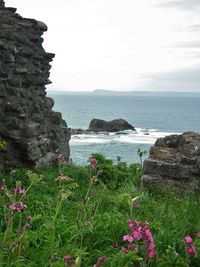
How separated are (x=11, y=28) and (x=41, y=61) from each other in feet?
8.43

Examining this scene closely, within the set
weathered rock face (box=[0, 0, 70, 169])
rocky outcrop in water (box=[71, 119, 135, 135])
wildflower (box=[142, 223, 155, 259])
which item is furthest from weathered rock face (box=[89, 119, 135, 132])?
wildflower (box=[142, 223, 155, 259])

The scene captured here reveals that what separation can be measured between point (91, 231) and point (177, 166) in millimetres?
6044

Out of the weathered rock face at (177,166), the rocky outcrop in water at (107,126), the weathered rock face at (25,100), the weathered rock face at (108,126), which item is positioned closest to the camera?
the weathered rock face at (177,166)

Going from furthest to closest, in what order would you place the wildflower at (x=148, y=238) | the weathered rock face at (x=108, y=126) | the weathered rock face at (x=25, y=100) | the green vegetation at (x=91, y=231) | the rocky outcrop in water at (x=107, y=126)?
the weathered rock face at (x=108, y=126), the rocky outcrop in water at (x=107, y=126), the weathered rock face at (x=25, y=100), the green vegetation at (x=91, y=231), the wildflower at (x=148, y=238)

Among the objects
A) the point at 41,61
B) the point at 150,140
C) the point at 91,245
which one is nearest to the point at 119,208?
the point at 91,245

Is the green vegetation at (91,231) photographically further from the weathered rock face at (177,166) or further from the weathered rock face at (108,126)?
the weathered rock face at (108,126)

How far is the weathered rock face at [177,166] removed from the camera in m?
11.8

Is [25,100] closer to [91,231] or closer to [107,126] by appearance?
[91,231]

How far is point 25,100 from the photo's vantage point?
14.9 m

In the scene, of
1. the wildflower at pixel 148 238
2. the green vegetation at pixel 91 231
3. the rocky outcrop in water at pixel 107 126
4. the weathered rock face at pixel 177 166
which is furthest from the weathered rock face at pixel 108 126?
the wildflower at pixel 148 238

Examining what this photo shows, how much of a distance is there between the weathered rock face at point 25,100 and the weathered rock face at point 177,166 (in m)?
3.44

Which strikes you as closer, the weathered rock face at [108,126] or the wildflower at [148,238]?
the wildflower at [148,238]

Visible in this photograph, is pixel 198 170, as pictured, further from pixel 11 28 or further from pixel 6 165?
pixel 11 28

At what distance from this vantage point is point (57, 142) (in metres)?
17.0
